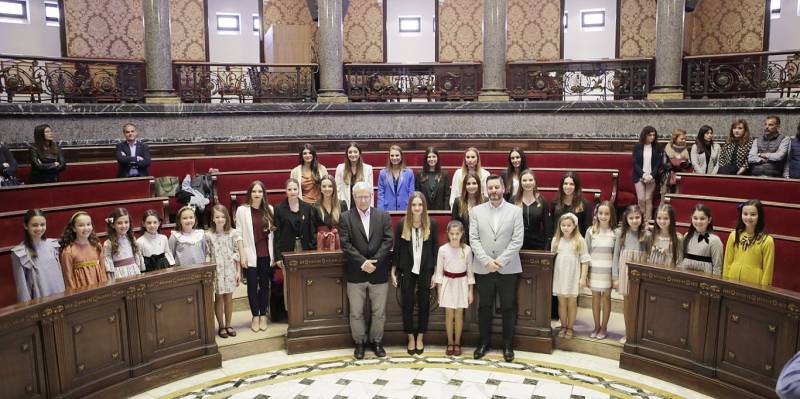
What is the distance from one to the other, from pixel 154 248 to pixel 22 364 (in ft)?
4.84

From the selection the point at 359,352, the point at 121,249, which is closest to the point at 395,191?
the point at 359,352

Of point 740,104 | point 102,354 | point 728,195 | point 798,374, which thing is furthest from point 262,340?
point 740,104

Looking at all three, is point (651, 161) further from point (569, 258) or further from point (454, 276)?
point (454, 276)

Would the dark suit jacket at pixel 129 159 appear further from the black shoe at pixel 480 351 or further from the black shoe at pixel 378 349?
the black shoe at pixel 480 351

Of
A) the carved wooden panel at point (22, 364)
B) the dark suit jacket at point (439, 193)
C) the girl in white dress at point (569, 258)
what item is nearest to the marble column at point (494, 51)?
the dark suit jacket at point (439, 193)

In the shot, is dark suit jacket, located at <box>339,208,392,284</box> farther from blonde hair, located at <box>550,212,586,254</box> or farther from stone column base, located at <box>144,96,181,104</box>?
stone column base, located at <box>144,96,181,104</box>

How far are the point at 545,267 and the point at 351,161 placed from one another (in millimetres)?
2261

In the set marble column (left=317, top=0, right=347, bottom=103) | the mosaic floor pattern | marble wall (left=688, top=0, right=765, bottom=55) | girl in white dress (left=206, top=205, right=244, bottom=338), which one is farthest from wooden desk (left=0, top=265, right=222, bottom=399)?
marble wall (left=688, top=0, right=765, bottom=55)

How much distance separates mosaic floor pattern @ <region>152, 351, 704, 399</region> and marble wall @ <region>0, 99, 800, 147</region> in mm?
5388

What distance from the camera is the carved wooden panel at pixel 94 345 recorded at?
14.5ft

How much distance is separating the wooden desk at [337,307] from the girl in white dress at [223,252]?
1.64 ft

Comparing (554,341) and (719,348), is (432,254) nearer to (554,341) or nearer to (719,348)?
(554,341)

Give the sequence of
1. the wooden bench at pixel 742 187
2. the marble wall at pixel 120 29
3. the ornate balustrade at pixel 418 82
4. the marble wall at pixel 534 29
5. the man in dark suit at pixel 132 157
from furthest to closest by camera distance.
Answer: the marble wall at pixel 534 29 < the marble wall at pixel 120 29 < the ornate balustrade at pixel 418 82 < the man in dark suit at pixel 132 157 < the wooden bench at pixel 742 187

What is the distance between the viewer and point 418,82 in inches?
454
